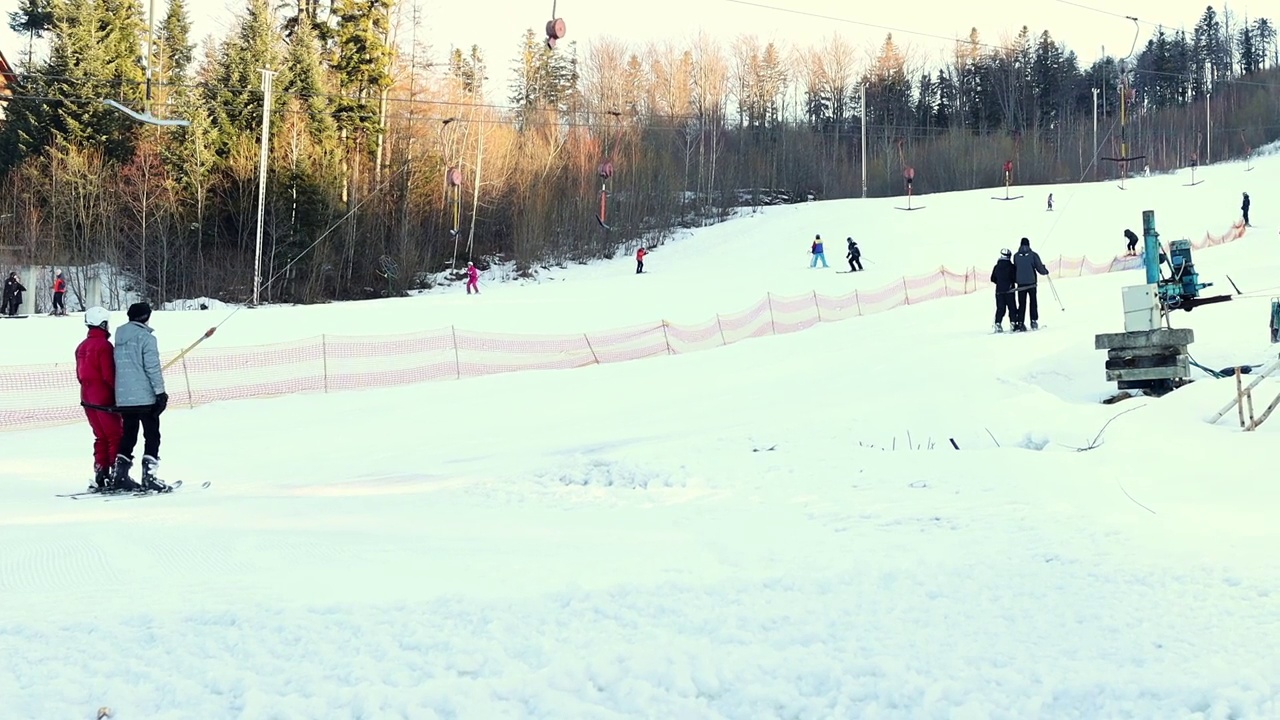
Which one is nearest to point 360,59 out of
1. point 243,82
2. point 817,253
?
point 243,82

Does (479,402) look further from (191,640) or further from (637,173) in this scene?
(637,173)

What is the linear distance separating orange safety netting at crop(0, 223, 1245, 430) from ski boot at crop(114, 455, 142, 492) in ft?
25.6

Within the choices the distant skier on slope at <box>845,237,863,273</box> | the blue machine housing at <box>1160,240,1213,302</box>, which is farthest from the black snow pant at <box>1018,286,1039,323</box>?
the distant skier on slope at <box>845,237,863,273</box>

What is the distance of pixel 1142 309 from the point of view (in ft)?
47.9

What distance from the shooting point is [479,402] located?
17578 mm

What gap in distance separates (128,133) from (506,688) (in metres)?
51.1

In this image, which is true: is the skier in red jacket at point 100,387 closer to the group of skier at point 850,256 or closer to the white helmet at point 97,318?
the white helmet at point 97,318

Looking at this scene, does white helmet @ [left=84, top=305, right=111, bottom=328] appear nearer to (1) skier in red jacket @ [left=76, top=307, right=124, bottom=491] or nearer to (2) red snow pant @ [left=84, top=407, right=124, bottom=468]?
(1) skier in red jacket @ [left=76, top=307, right=124, bottom=491]

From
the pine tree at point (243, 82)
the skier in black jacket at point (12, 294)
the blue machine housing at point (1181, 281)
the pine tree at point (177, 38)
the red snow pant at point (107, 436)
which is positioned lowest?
the red snow pant at point (107, 436)

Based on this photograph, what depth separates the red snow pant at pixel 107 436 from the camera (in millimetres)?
9367

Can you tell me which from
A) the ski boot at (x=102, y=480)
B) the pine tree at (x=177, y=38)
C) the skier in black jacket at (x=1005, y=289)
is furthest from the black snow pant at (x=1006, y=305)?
the pine tree at (x=177, y=38)

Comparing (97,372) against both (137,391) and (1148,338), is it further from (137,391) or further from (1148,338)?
(1148,338)

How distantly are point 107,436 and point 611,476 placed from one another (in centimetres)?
468

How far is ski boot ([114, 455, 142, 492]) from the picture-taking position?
9.33 m
